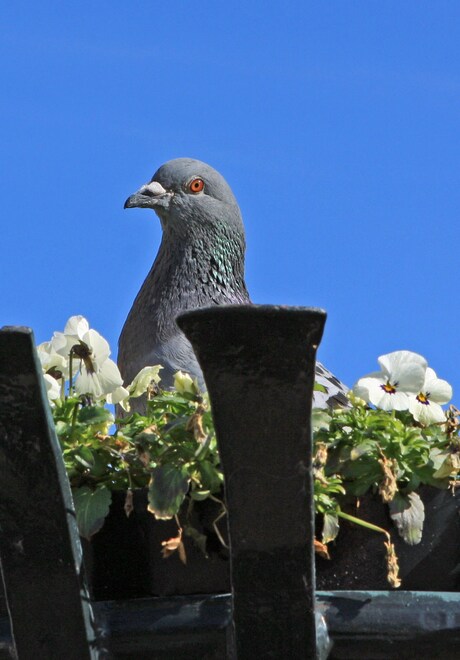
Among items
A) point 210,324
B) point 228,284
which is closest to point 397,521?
point 210,324

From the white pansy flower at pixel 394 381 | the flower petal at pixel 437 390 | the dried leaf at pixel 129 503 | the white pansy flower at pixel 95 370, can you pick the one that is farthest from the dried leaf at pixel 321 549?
the white pansy flower at pixel 95 370

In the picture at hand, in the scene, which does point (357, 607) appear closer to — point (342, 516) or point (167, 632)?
point (342, 516)

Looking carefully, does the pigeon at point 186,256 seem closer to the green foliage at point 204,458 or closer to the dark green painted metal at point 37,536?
the green foliage at point 204,458

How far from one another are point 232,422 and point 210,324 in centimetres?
21

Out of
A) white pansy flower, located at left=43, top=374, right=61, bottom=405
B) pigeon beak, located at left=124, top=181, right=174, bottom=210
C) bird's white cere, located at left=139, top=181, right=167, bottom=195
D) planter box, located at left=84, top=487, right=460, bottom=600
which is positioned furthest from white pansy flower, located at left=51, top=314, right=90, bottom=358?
bird's white cere, located at left=139, top=181, right=167, bottom=195

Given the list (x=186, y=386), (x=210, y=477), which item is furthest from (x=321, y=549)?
(x=186, y=386)

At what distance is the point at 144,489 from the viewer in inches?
108

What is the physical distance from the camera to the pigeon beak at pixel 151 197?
833 centimetres

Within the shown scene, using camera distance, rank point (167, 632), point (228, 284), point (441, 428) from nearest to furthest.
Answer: point (167, 632)
point (441, 428)
point (228, 284)

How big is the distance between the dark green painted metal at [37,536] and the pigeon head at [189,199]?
5.93 metres

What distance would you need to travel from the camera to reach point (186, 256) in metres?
8.21

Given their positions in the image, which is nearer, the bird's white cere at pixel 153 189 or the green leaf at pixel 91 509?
the green leaf at pixel 91 509

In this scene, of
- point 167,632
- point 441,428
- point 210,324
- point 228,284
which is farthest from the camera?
point 228,284

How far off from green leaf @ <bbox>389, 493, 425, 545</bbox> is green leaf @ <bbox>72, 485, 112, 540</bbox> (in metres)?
0.61
